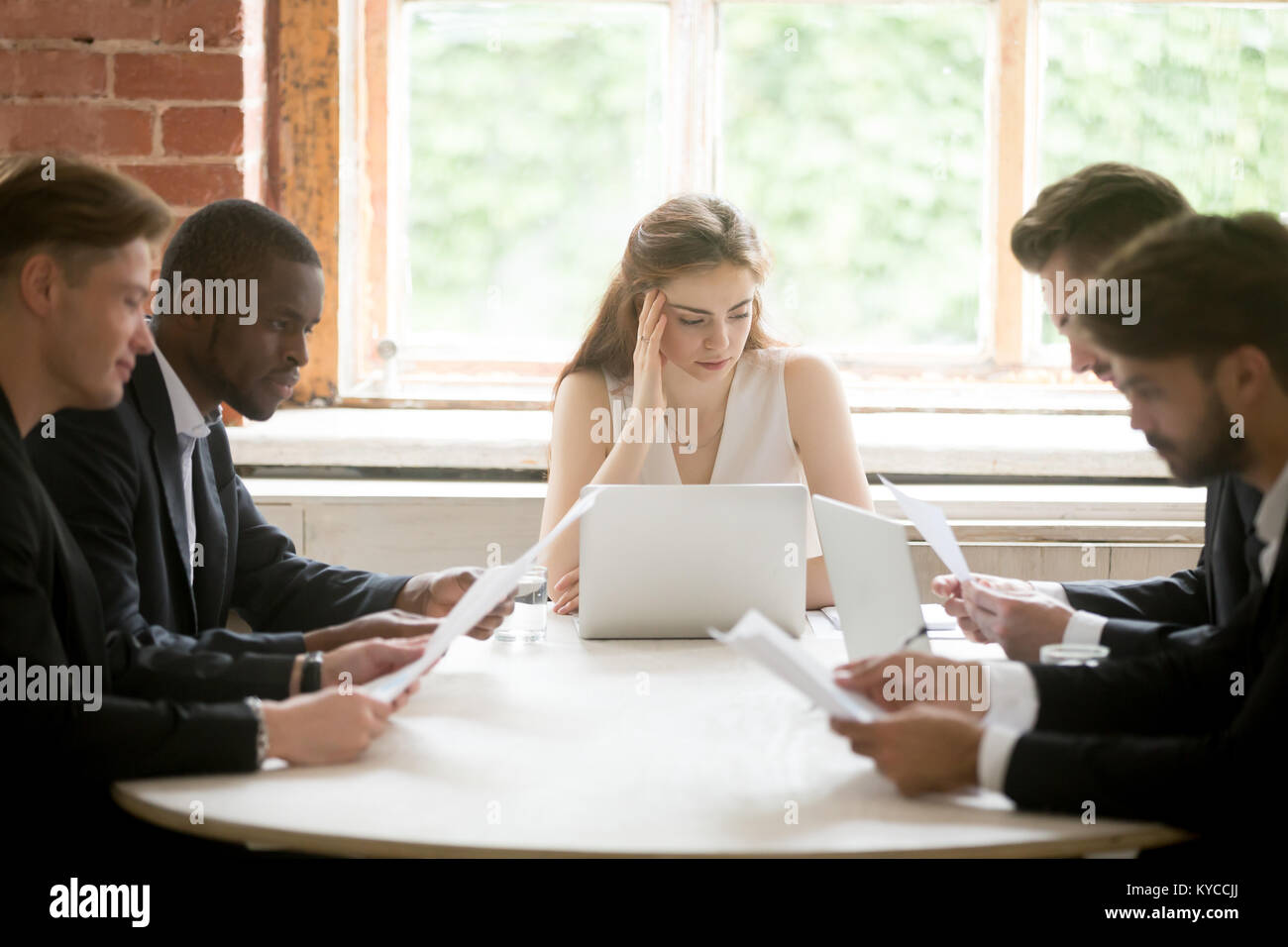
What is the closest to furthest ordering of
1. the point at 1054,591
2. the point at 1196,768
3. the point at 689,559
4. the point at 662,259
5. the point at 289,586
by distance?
the point at 1196,768 < the point at 689,559 < the point at 1054,591 < the point at 289,586 < the point at 662,259

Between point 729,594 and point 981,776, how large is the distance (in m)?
0.61

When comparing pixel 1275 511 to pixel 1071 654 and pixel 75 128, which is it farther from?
pixel 75 128

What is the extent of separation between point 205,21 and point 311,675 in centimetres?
181

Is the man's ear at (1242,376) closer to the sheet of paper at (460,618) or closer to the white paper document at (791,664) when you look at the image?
the white paper document at (791,664)

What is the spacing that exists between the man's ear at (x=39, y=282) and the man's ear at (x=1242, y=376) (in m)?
1.22

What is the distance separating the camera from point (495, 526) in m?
2.72

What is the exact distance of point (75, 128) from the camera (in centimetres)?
273

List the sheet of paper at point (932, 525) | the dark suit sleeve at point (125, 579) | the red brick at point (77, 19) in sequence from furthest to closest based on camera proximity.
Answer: the red brick at point (77, 19)
the sheet of paper at point (932, 525)
the dark suit sleeve at point (125, 579)

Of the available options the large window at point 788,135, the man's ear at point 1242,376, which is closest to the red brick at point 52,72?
the large window at point 788,135

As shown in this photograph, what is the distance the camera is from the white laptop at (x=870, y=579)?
4.62ft

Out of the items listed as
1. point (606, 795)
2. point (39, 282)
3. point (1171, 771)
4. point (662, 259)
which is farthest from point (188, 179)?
point (1171, 771)

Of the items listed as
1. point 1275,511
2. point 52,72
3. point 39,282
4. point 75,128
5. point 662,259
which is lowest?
point 1275,511

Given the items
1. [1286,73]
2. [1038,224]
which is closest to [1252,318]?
[1038,224]

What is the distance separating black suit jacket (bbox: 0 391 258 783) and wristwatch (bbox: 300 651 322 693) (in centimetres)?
18
